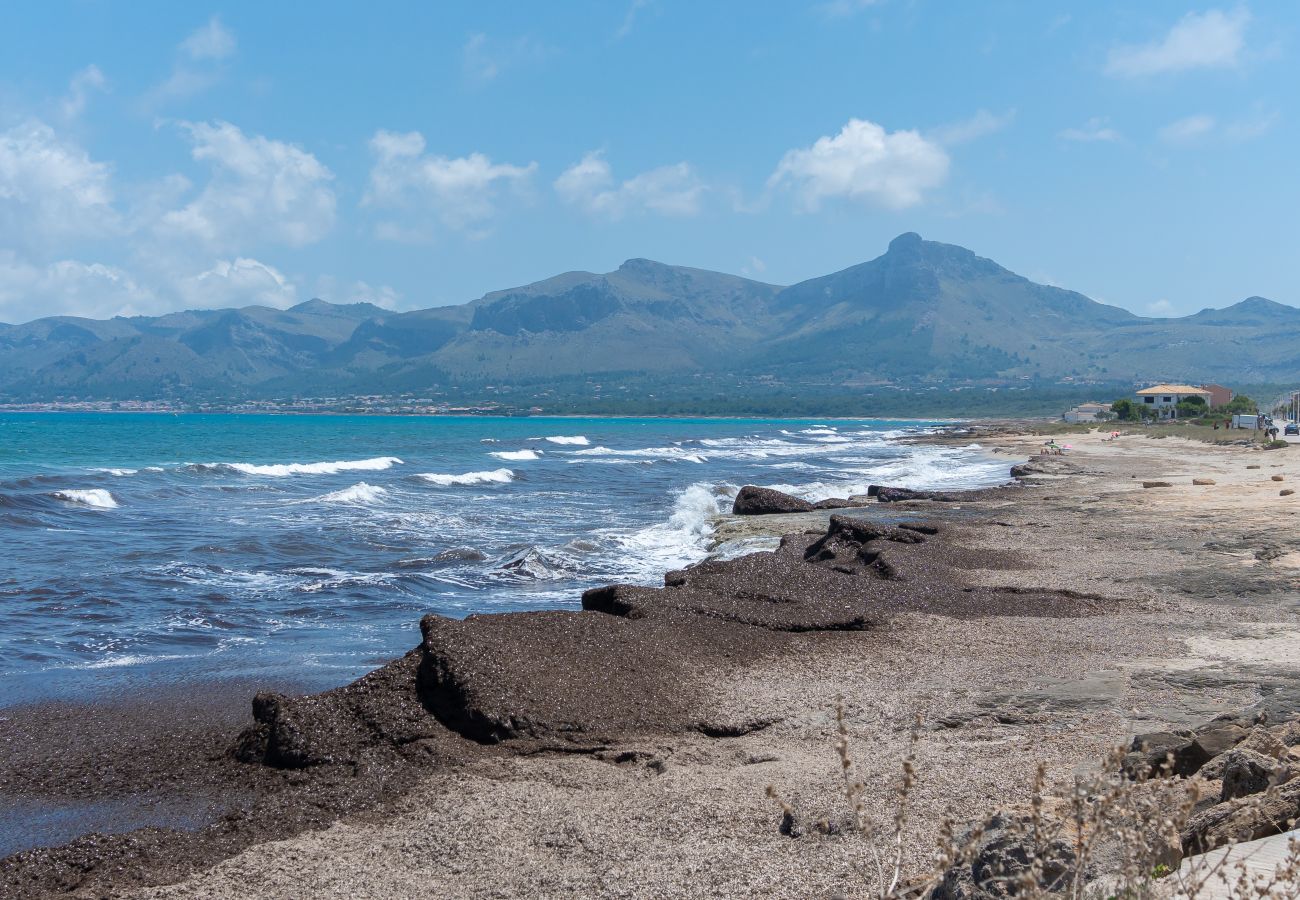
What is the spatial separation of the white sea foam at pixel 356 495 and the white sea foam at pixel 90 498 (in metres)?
6.29

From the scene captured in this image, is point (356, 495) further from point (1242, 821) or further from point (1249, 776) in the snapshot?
point (1242, 821)

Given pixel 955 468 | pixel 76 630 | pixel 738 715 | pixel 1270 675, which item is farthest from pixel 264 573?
pixel 955 468

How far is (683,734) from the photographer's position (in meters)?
9.33

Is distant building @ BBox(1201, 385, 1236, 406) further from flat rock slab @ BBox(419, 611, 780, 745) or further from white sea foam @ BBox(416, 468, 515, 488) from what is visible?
flat rock slab @ BBox(419, 611, 780, 745)

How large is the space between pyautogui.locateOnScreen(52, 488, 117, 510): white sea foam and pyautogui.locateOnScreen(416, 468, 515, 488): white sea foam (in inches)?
531

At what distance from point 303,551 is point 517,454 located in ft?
146

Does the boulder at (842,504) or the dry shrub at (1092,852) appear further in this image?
the boulder at (842,504)

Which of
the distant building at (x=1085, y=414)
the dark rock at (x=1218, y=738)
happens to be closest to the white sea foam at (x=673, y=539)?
the dark rock at (x=1218, y=738)

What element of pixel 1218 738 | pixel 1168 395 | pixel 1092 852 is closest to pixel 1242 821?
pixel 1092 852

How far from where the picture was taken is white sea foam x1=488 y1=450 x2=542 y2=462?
64000 millimetres

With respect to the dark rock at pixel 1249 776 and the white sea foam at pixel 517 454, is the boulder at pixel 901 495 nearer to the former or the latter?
the dark rock at pixel 1249 776

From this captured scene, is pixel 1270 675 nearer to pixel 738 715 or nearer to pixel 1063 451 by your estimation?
pixel 738 715

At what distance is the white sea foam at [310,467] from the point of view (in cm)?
4783

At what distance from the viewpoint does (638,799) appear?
7.79 m
